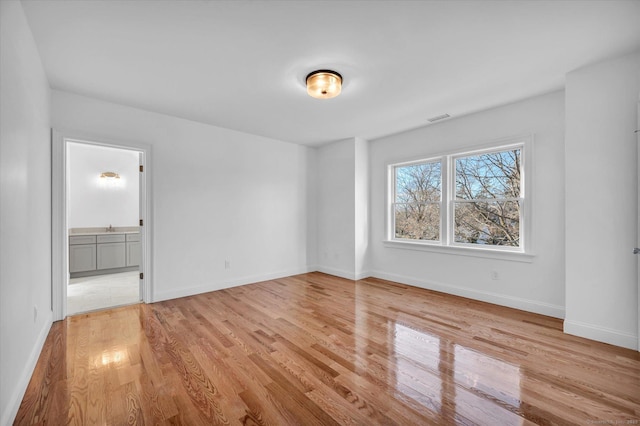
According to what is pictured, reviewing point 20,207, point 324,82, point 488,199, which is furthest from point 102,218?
point 488,199

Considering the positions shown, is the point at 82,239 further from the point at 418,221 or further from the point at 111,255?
the point at 418,221

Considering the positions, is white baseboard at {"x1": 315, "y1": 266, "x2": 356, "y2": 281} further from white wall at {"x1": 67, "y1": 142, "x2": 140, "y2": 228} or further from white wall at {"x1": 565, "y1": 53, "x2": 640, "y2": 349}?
white wall at {"x1": 67, "y1": 142, "x2": 140, "y2": 228}

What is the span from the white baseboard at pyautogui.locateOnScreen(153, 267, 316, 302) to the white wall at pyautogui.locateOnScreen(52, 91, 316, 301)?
0.01m

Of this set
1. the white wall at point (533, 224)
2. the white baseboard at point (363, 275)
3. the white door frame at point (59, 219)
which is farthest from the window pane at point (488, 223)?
the white door frame at point (59, 219)

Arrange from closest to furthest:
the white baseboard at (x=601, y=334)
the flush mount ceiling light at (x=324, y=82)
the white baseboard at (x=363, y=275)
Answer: the white baseboard at (x=601, y=334) < the flush mount ceiling light at (x=324, y=82) < the white baseboard at (x=363, y=275)

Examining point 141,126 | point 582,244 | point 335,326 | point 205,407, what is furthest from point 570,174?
point 141,126

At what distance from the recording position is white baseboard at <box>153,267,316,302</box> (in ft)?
12.8

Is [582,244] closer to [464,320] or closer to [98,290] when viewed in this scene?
[464,320]

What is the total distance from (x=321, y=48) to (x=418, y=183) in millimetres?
3024

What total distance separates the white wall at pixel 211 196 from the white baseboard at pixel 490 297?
6.93 ft

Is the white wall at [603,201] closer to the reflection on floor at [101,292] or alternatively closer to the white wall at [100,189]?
the reflection on floor at [101,292]

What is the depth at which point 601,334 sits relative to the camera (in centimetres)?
260

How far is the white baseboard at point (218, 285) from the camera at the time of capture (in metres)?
3.92

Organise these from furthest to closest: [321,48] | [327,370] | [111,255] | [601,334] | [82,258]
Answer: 1. [111,255]
2. [82,258]
3. [601,334]
4. [321,48]
5. [327,370]
